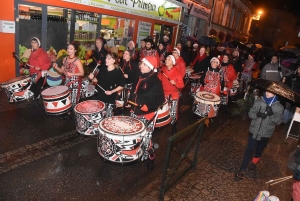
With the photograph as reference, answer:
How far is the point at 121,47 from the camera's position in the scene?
13.1 m

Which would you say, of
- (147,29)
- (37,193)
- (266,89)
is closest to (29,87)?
(37,193)

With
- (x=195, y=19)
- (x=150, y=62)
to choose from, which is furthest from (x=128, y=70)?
(x=195, y=19)

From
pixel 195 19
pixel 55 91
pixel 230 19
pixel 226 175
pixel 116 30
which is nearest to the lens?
pixel 226 175

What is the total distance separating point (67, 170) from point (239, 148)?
4.25 m

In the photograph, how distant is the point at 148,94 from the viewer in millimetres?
4586

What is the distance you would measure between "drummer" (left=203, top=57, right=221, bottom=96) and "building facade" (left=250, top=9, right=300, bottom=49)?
4214cm

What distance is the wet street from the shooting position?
159 inches

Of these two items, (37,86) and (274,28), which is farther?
(274,28)

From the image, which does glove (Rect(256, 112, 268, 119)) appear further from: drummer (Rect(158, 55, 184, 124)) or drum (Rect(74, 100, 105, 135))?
drum (Rect(74, 100, 105, 135))

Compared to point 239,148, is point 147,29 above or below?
above

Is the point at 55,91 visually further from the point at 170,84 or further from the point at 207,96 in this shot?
the point at 207,96

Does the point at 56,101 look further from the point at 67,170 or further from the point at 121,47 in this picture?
the point at 121,47

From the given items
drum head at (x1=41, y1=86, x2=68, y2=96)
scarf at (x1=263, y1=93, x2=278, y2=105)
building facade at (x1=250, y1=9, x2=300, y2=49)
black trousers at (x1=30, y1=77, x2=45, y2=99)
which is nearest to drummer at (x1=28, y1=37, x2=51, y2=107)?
black trousers at (x1=30, y1=77, x2=45, y2=99)

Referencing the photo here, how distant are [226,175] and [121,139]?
2419mm
